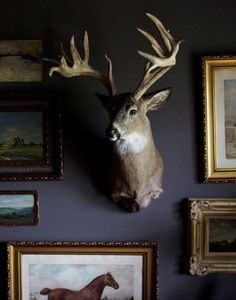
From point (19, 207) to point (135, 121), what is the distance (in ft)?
2.78

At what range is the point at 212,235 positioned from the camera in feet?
7.65

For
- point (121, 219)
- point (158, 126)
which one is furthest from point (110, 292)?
point (158, 126)

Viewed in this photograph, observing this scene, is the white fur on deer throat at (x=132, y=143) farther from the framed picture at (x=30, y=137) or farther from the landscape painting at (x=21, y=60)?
the landscape painting at (x=21, y=60)

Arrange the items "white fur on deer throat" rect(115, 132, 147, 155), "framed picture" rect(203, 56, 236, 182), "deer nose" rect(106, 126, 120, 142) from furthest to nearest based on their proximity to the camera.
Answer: "framed picture" rect(203, 56, 236, 182)
"white fur on deer throat" rect(115, 132, 147, 155)
"deer nose" rect(106, 126, 120, 142)

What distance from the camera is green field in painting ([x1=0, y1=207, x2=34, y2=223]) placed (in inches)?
93.3

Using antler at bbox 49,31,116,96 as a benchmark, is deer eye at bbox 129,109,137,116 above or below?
below

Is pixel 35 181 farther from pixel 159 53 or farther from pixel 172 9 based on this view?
pixel 172 9

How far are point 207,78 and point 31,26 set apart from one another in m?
0.99

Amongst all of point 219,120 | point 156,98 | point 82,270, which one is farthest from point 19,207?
point 219,120

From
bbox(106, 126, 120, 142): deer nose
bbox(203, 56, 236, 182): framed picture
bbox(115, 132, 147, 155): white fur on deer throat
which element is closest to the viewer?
bbox(106, 126, 120, 142): deer nose

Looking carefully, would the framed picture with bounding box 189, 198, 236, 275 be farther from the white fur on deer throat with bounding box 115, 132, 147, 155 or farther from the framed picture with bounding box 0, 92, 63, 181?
the framed picture with bounding box 0, 92, 63, 181

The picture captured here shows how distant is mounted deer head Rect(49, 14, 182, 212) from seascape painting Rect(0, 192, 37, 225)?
47 cm

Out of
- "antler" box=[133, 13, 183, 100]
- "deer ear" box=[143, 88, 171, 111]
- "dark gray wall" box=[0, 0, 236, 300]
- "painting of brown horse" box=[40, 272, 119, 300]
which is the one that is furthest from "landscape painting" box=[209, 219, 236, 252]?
"antler" box=[133, 13, 183, 100]

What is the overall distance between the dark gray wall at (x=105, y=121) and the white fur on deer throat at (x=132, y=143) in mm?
284
